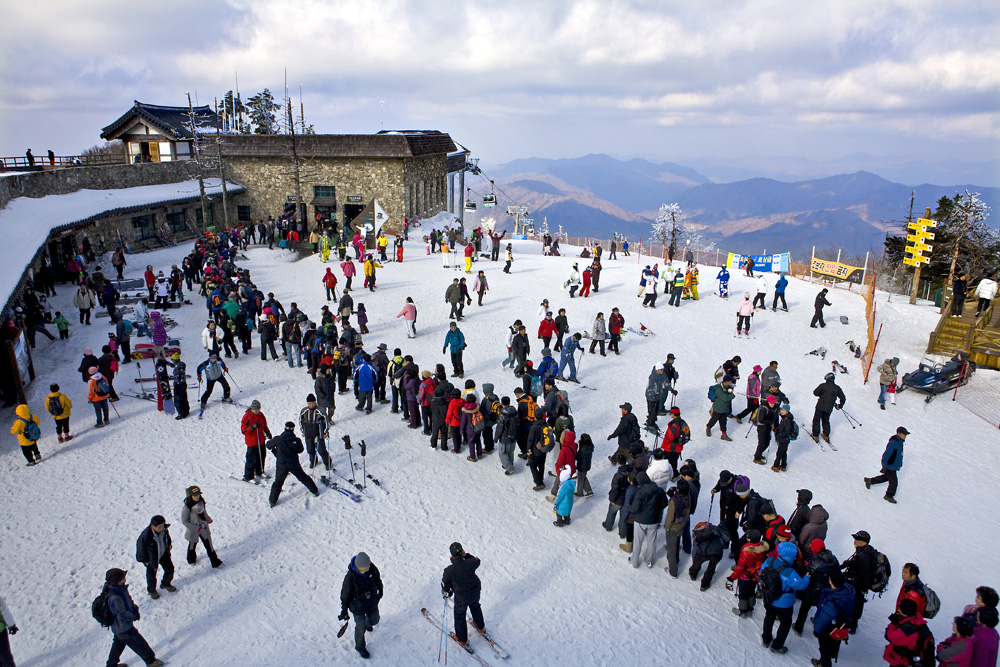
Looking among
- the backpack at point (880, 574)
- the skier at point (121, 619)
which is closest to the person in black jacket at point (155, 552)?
the skier at point (121, 619)

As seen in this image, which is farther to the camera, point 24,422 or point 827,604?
point 24,422

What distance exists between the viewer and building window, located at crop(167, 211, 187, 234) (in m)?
30.1

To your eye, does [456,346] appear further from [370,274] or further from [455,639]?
[370,274]

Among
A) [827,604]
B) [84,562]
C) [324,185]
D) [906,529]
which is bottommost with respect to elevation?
[906,529]

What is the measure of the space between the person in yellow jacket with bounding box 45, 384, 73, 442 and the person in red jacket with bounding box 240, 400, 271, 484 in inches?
153

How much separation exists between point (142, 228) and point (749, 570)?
1169 inches

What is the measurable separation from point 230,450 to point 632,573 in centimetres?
725

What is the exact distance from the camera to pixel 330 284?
64.0ft

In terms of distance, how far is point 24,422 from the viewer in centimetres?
999

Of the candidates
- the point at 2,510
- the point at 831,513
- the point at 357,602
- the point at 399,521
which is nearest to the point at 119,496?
the point at 2,510

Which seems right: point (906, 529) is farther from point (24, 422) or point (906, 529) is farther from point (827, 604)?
point (24, 422)

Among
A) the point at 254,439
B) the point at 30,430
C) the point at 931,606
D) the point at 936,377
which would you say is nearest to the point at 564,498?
the point at 931,606

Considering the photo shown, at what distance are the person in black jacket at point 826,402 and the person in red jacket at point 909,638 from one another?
6299mm

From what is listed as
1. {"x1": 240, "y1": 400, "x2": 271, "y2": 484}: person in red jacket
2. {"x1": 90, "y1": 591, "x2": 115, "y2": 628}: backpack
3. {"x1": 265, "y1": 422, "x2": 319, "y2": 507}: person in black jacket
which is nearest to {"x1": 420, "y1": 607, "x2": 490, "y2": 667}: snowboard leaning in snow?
{"x1": 265, "y1": 422, "x2": 319, "y2": 507}: person in black jacket
